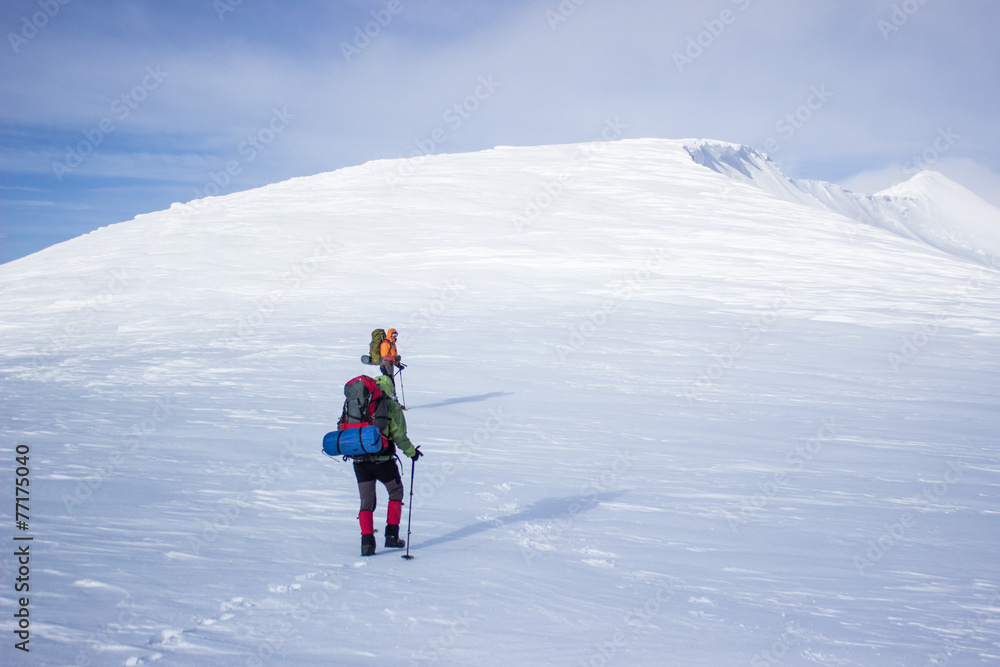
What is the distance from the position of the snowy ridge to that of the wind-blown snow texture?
51757 millimetres

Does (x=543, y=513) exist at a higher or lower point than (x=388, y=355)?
lower

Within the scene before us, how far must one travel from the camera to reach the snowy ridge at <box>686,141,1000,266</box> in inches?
2940

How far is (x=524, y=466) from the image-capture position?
728 centimetres

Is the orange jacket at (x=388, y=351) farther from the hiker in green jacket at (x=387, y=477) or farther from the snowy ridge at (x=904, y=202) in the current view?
the snowy ridge at (x=904, y=202)

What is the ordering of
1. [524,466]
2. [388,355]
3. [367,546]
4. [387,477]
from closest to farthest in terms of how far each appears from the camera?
[367,546], [387,477], [524,466], [388,355]

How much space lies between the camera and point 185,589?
3926mm

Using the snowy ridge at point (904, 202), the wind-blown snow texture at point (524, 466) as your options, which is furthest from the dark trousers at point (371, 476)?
the snowy ridge at point (904, 202)

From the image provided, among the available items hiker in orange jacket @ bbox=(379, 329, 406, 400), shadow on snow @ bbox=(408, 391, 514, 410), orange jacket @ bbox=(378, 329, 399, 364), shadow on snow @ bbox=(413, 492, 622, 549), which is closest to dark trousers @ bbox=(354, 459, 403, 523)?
shadow on snow @ bbox=(413, 492, 622, 549)

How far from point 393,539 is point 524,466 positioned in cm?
266

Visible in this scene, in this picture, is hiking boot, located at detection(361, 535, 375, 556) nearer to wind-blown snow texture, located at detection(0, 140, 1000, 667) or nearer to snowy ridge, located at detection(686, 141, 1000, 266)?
wind-blown snow texture, located at detection(0, 140, 1000, 667)

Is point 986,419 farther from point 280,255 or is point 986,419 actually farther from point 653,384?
point 280,255

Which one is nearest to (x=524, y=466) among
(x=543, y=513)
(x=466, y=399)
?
(x=543, y=513)

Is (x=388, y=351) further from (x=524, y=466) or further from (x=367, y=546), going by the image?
(x=367, y=546)

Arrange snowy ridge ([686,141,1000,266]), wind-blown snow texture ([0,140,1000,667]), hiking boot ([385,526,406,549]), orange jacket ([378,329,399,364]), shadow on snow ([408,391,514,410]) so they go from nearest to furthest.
Answer: wind-blown snow texture ([0,140,1000,667])
hiking boot ([385,526,406,549])
orange jacket ([378,329,399,364])
shadow on snow ([408,391,514,410])
snowy ridge ([686,141,1000,266])
